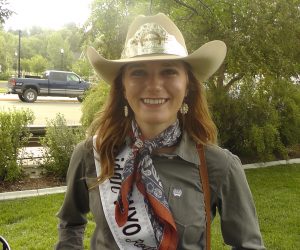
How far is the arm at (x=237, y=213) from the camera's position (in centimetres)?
163

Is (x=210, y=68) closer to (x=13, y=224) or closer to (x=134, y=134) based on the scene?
(x=134, y=134)

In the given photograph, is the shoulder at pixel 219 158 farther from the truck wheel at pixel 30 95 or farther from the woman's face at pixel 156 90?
the truck wheel at pixel 30 95

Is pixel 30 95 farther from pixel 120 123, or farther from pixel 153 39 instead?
pixel 153 39

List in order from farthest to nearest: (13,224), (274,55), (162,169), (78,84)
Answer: (78,84) → (274,55) → (13,224) → (162,169)

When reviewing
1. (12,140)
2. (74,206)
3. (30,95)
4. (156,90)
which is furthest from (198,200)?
(30,95)

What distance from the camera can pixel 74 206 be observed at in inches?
75.0

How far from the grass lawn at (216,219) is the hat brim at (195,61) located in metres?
2.76

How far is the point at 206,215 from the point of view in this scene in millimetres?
1663

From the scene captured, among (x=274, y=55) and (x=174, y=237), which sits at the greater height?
(x=274, y=55)

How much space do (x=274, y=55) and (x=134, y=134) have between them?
580cm

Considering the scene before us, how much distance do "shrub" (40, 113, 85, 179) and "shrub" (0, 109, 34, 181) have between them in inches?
16.4

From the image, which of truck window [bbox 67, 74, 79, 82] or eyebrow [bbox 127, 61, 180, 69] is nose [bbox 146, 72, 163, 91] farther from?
truck window [bbox 67, 74, 79, 82]

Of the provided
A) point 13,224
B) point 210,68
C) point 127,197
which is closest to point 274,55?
point 13,224

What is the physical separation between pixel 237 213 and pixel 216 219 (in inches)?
143
